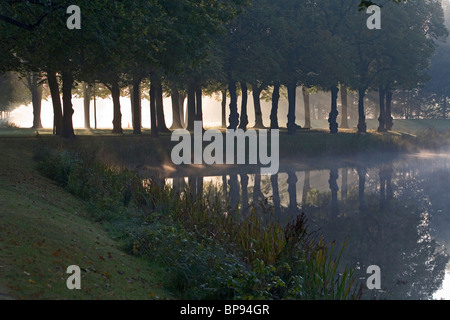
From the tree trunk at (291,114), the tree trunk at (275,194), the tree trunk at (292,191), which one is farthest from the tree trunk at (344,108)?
the tree trunk at (275,194)

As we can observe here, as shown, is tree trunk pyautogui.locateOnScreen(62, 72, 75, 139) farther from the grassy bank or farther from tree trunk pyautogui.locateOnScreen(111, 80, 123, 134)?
the grassy bank

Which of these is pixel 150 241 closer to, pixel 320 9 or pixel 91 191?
pixel 91 191

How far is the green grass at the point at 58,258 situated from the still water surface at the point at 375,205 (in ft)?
12.6

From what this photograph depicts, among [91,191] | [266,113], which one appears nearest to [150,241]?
[91,191]

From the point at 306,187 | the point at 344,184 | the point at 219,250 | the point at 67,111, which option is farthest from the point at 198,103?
the point at 219,250

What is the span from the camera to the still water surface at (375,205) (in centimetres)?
1548

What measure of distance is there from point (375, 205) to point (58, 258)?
18953 mm

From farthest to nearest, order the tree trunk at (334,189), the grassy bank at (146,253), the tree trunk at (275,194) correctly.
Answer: the tree trunk at (334,189) < the tree trunk at (275,194) < the grassy bank at (146,253)

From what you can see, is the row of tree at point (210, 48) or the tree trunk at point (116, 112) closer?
the row of tree at point (210, 48)

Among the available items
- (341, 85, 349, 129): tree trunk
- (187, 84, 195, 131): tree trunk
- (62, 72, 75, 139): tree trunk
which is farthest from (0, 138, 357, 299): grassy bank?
(341, 85, 349, 129): tree trunk

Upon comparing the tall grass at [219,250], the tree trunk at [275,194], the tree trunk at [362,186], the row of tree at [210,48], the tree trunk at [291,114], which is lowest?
the tree trunk at [362,186]

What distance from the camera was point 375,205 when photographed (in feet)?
87.9

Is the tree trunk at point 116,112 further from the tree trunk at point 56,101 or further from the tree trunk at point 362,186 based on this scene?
the tree trunk at point 362,186

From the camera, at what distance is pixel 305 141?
160 ft
